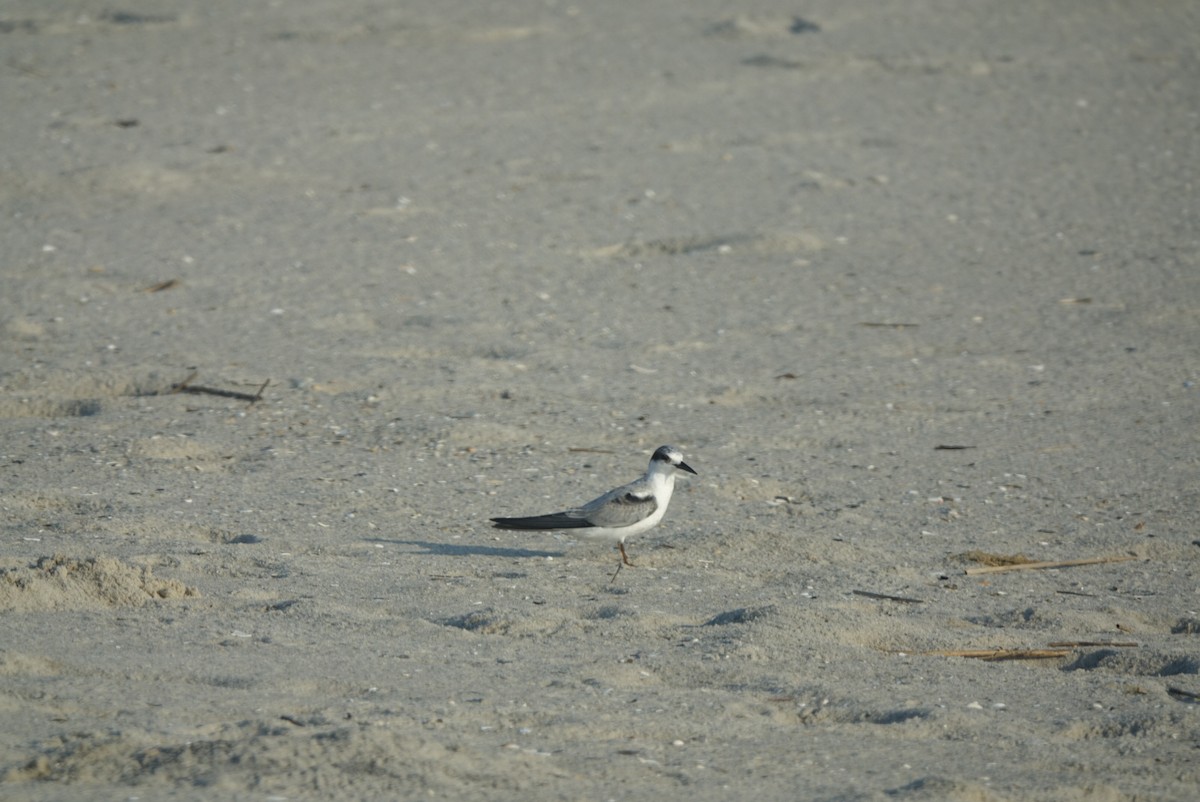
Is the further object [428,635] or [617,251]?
[617,251]

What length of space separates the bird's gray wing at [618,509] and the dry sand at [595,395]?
0.68 ft

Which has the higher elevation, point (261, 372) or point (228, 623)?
point (228, 623)

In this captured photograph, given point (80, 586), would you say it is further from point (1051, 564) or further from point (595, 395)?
point (1051, 564)

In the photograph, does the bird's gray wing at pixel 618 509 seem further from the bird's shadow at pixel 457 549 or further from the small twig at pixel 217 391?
the small twig at pixel 217 391

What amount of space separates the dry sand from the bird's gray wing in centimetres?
21

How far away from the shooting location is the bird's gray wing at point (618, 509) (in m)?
5.65

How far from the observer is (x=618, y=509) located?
223 inches

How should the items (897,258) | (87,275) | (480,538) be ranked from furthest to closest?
1. (897,258)
2. (87,275)
3. (480,538)

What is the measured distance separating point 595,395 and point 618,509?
2.07 metres

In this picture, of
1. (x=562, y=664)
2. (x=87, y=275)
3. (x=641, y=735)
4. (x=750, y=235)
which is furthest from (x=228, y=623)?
(x=750, y=235)

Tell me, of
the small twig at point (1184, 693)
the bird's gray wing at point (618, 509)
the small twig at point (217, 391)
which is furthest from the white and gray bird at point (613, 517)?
the small twig at point (217, 391)

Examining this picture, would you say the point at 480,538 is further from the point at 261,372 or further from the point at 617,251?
the point at 617,251

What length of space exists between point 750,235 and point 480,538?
4.63 meters

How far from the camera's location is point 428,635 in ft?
15.8
